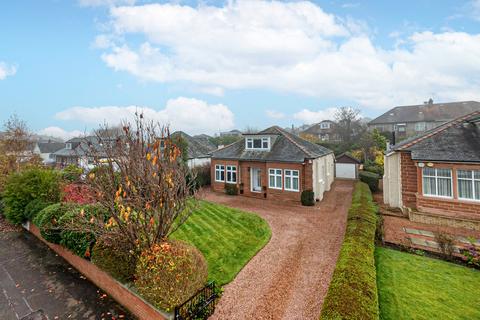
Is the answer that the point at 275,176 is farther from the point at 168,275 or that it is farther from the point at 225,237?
the point at 168,275

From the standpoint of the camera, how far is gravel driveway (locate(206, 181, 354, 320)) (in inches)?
279

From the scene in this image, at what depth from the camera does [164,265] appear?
6711 millimetres

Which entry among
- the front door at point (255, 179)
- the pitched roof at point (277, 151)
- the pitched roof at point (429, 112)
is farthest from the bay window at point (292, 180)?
the pitched roof at point (429, 112)

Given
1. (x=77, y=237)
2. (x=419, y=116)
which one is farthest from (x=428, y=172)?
(x=419, y=116)

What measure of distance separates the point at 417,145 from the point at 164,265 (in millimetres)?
17049

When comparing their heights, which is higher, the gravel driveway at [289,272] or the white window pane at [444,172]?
the white window pane at [444,172]

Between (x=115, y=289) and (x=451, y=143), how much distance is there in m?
19.8

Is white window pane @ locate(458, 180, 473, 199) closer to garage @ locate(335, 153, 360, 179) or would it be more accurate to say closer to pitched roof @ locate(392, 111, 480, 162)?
pitched roof @ locate(392, 111, 480, 162)

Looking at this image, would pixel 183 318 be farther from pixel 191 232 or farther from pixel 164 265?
pixel 191 232

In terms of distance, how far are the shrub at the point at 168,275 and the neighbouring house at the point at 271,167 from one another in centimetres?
1353

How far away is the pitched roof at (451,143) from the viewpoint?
551 inches

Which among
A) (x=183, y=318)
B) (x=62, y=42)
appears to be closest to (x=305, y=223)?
(x=183, y=318)

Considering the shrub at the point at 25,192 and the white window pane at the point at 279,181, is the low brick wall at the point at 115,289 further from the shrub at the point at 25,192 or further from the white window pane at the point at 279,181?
the white window pane at the point at 279,181

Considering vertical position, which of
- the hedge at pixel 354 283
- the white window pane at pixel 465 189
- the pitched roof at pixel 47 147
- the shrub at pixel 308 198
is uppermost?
the pitched roof at pixel 47 147
